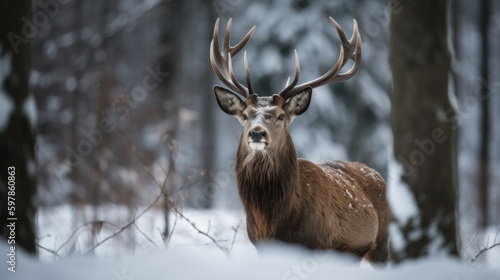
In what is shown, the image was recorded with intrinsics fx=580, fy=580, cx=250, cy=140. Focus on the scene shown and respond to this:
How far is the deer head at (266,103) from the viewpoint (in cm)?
516

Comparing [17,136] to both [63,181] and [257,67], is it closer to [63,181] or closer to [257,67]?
[63,181]

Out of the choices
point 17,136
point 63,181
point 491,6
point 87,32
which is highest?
point 491,6

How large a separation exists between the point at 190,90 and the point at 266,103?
51.0 feet

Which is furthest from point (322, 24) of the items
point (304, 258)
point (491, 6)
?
point (304, 258)

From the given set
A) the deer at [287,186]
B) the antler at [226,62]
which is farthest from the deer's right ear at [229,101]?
the antler at [226,62]

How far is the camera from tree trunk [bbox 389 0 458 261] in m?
4.25

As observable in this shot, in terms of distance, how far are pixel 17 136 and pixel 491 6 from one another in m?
16.6

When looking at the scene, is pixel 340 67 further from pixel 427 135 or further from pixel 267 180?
pixel 427 135

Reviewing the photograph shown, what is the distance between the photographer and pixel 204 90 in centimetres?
2016

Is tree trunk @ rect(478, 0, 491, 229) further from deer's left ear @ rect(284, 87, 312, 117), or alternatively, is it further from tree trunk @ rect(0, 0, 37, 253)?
tree trunk @ rect(0, 0, 37, 253)

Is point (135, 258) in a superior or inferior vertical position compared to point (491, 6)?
inferior

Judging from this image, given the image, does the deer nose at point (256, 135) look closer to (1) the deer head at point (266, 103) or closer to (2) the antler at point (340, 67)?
(1) the deer head at point (266, 103)

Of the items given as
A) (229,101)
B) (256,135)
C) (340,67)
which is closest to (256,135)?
(256,135)

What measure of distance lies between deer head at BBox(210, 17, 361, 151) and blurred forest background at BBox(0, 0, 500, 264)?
2.85 meters
